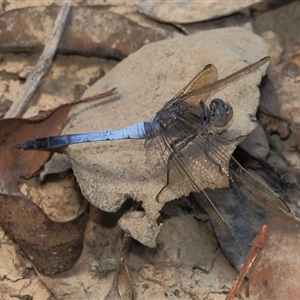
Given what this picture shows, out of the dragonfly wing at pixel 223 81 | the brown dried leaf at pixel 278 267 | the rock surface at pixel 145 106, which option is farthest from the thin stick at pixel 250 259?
the dragonfly wing at pixel 223 81

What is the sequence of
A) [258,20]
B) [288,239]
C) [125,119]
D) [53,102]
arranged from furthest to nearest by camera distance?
[258,20] → [53,102] → [125,119] → [288,239]

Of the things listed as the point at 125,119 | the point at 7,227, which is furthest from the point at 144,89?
the point at 7,227

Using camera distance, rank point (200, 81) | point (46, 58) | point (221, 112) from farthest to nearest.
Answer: point (46, 58)
point (200, 81)
point (221, 112)

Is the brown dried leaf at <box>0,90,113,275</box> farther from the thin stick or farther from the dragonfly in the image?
the thin stick

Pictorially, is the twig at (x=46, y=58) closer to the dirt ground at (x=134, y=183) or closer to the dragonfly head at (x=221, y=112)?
the dirt ground at (x=134, y=183)

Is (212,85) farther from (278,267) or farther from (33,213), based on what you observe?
(33,213)

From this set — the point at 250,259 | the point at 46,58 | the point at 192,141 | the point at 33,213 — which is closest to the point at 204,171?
the point at 192,141

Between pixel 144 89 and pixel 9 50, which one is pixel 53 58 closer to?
pixel 9 50
